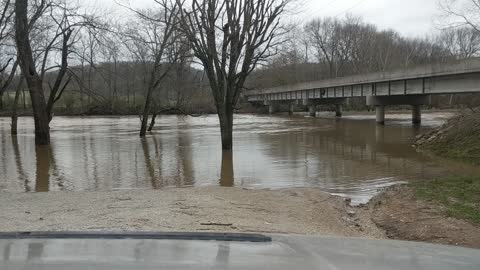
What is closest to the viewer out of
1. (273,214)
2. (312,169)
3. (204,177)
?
(273,214)

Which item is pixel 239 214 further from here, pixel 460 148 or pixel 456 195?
pixel 460 148

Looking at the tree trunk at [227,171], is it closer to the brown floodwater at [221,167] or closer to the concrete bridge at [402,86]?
the brown floodwater at [221,167]

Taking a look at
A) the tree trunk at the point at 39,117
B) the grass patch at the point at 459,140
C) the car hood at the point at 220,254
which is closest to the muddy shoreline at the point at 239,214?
the car hood at the point at 220,254

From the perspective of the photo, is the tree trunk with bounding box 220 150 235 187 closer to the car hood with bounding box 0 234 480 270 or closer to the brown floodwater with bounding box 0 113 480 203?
the brown floodwater with bounding box 0 113 480 203

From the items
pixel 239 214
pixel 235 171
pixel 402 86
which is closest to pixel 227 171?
pixel 235 171

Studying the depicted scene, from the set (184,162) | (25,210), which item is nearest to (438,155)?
(184,162)

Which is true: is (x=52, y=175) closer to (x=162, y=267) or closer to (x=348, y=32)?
(x=162, y=267)

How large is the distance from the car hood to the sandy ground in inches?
123

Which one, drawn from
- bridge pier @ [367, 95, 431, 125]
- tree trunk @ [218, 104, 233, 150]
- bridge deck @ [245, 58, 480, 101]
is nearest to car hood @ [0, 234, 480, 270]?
tree trunk @ [218, 104, 233, 150]

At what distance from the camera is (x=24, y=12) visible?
21.5m

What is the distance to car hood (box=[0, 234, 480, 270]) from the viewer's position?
319cm

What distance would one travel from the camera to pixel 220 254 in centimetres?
343

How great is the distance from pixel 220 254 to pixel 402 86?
39.2 m

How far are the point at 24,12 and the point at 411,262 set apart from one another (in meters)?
21.7
